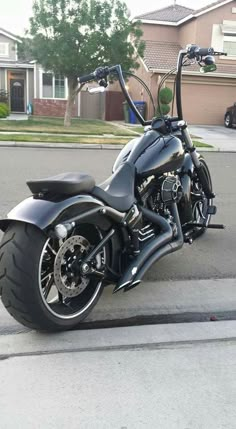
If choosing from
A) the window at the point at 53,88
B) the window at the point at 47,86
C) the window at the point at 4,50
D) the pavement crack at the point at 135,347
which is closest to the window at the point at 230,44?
the window at the point at 53,88

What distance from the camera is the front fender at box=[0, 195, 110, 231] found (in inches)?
111

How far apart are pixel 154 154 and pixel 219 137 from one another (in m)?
15.4

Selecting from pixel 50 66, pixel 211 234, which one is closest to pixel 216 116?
pixel 50 66

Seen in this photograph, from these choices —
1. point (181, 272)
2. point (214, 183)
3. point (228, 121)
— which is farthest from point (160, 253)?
point (228, 121)

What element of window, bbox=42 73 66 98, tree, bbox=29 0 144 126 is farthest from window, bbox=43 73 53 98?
tree, bbox=29 0 144 126

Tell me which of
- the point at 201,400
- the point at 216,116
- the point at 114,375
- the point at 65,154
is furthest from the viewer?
the point at 216,116

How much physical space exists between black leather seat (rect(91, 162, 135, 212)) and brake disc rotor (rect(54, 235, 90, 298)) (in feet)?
1.11

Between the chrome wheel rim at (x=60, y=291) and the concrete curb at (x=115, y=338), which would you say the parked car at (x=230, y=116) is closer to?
the concrete curb at (x=115, y=338)

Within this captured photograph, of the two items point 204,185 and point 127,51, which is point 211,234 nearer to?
point 204,185

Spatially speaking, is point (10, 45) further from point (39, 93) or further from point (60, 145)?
point (60, 145)

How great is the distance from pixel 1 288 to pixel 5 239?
304 mm

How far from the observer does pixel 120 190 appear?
11.4 feet

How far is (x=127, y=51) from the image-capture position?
19125mm

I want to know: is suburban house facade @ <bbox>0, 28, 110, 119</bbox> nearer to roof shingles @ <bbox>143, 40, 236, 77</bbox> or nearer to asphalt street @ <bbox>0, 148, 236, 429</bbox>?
roof shingles @ <bbox>143, 40, 236, 77</bbox>
